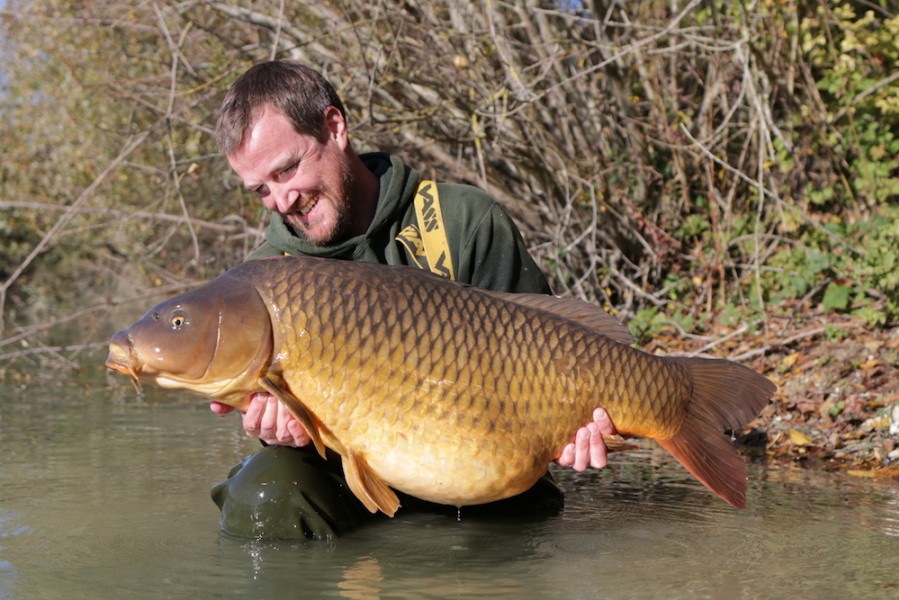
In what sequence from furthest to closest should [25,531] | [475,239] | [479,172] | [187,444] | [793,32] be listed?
1. [479,172]
2. [793,32]
3. [187,444]
4. [475,239]
5. [25,531]

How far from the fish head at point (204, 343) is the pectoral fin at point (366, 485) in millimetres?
252

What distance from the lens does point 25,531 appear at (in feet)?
8.50

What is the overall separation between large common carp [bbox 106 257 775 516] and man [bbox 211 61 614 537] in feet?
1.43

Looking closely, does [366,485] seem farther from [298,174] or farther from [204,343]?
[298,174]

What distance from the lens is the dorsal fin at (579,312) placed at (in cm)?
232

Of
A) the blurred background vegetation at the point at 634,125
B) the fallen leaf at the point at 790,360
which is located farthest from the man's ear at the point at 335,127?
the fallen leaf at the point at 790,360

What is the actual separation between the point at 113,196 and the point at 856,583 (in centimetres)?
785

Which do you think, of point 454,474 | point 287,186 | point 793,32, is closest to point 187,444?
point 287,186

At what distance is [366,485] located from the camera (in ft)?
7.17

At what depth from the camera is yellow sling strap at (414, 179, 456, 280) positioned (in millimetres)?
2742

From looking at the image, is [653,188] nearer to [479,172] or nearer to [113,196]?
[479,172]

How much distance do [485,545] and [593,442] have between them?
0.40 metres

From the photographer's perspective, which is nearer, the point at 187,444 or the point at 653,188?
the point at 187,444

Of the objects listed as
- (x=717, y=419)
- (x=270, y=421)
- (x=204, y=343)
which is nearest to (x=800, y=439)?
(x=717, y=419)
